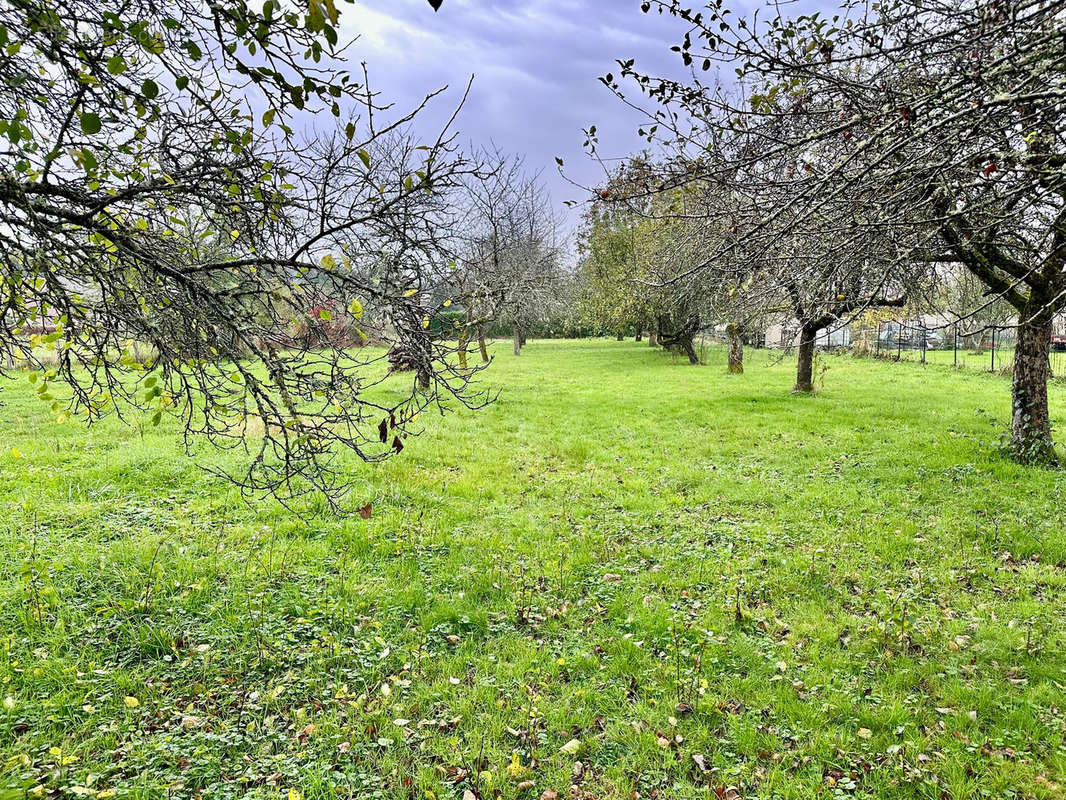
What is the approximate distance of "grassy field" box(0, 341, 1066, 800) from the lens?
3162 mm

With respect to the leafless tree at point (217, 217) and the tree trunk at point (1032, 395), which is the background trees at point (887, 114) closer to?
the leafless tree at point (217, 217)

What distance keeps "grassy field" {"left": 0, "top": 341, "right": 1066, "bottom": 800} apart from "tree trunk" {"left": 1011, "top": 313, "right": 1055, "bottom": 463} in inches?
18.2

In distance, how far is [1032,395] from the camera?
804 centimetres

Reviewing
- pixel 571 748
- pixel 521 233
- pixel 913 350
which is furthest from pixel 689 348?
pixel 571 748

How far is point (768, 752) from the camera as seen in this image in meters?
3.30

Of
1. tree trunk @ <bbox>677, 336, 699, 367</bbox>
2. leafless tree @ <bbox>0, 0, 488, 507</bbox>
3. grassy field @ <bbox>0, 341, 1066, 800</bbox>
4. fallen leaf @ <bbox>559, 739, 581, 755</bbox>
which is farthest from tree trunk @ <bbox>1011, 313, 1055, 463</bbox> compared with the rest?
tree trunk @ <bbox>677, 336, 699, 367</bbox>

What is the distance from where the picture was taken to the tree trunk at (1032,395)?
7832mm

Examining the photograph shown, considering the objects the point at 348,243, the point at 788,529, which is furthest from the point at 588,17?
the point at 788,529

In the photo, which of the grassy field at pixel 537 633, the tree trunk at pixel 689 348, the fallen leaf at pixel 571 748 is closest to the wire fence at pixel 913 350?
the tree trunk at pixel 689 348

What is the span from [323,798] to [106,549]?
3627 mm

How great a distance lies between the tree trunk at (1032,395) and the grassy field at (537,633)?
462 millimetres

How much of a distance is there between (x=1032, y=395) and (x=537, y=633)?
7.96 metres

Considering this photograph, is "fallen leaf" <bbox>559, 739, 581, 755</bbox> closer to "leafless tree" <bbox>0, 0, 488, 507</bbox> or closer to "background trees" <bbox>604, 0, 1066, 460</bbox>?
"leafless tree" <bbox>0, 0, 488, 507</bbox>

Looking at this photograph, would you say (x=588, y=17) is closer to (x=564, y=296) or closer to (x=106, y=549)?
(x=106, y=549)
